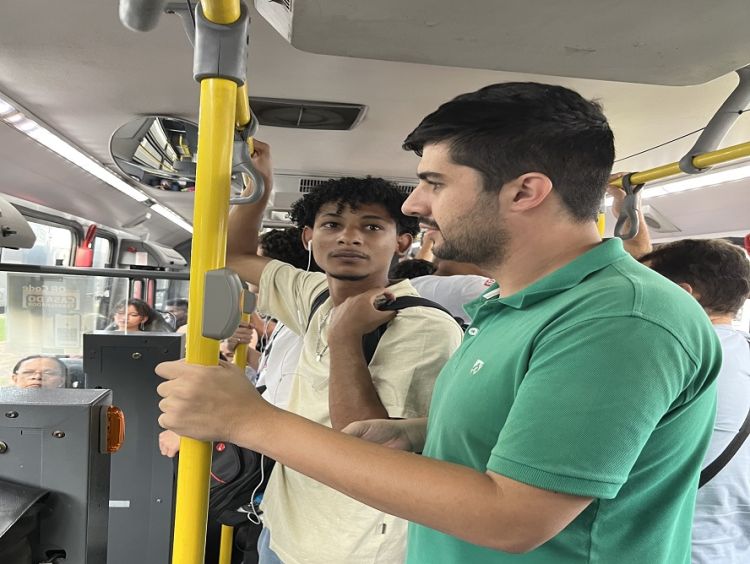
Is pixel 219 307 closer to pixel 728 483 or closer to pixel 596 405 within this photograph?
pixel 596 405

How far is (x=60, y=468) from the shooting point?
1.17 m

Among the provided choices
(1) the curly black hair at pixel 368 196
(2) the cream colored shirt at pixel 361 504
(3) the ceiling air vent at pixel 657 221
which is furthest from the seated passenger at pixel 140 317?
(3) the ceiling air vent at pixel 657 221

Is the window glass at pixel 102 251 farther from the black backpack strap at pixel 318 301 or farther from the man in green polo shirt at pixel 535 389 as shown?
the man in green polo shirt at pixel 535 389

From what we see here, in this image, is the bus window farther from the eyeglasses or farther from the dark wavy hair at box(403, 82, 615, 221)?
the dark wavy hair at box(403, 82, 615, 221)

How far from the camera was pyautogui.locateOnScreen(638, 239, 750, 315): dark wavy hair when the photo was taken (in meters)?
2.06

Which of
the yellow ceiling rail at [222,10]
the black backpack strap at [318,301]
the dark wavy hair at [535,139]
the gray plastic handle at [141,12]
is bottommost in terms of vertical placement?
the black backpack strap at [318,301]

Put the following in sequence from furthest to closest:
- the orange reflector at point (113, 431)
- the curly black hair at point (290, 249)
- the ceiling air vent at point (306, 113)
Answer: the curly black hair at point (290, 249), the ceiling air vent at point (306, 113), the orange reflector at point (113, 431)

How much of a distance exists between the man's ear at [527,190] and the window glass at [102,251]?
662 centimetres

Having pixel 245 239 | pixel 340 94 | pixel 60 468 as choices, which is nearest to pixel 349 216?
pixel 245 239

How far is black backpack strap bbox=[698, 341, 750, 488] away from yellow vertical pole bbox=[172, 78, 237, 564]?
1.58 metres

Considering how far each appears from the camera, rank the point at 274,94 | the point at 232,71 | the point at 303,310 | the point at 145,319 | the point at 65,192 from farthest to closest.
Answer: the point at 145,319 < the point at 65,192 < the point at 274,94 < the point at 303,310 < the point at 232,71

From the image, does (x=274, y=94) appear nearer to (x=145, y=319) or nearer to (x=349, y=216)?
(x=349, y=216)

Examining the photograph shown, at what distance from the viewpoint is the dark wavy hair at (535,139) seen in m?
0.87

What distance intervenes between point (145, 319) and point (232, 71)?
453cm
